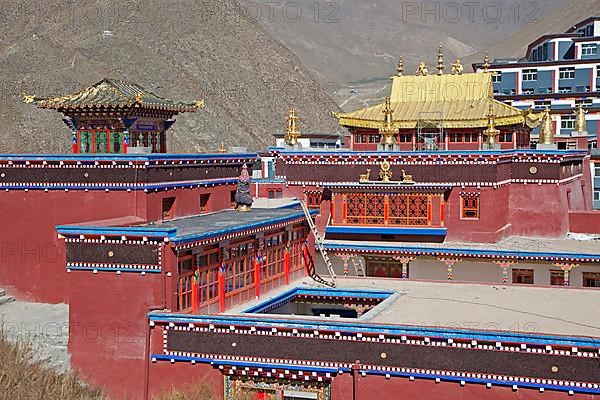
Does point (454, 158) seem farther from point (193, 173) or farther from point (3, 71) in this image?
point (3, 71)

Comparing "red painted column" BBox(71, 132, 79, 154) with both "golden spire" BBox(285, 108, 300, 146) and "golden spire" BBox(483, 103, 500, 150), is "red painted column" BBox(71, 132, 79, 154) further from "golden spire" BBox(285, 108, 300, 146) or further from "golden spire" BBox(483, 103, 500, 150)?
"golden spire" BBox(483, 103, 500, 150)

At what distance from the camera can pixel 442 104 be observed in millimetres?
37969

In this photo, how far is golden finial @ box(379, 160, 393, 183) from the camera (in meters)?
32.9

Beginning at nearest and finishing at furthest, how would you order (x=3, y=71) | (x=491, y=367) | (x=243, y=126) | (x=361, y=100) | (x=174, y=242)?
(x=491, y=367)
(x=174, y=242)
(x=3, y=71)
(x=243, y=126)
(x=361, y=100)

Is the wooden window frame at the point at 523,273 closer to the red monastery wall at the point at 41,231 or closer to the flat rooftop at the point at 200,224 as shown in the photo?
the flat rooftop at the point at 200,224

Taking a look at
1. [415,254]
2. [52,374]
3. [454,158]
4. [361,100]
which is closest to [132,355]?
[52,374]

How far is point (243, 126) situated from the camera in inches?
4338

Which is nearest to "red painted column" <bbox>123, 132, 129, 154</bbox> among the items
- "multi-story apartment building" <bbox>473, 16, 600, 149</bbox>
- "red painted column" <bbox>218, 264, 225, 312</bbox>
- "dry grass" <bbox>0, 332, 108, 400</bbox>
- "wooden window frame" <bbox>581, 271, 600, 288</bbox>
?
"red painted column" <bbox>218, 264, 225, 312</bbox>

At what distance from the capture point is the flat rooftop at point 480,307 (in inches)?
835

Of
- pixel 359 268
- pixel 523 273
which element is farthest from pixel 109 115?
pixel 523 273

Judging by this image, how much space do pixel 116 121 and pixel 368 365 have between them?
13083 millimetres

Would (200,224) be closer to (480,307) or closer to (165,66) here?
(480,307)

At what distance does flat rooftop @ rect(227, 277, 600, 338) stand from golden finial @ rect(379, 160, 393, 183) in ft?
17.2

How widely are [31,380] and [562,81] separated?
47719 millimetres
